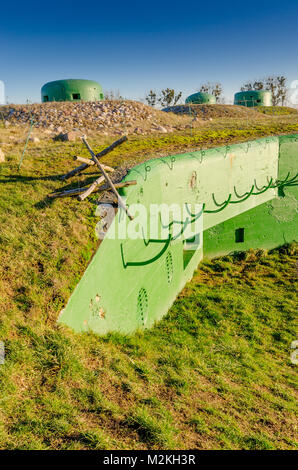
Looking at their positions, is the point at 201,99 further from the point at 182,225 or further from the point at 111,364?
the point at 111,364

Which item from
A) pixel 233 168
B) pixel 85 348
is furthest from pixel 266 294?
pixel 85 348

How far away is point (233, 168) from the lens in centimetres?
1111

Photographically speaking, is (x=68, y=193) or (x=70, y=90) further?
(x=70, y=90)

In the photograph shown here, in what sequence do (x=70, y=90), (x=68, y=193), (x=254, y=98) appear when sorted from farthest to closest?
(x=254, y=98)
(x=70, y=90)
(x=68, y=193)

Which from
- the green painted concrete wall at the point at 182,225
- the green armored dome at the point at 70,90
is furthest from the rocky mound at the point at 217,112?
the green painted concrete wall at the point at 182,225

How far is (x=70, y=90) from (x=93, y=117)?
29.7 ft

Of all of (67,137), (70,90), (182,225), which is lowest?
(182,225)

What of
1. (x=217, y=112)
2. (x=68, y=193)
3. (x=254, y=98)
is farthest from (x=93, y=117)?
(x=254, y=98)

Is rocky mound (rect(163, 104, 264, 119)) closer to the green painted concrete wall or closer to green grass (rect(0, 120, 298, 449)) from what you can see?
the green painted concrete wall

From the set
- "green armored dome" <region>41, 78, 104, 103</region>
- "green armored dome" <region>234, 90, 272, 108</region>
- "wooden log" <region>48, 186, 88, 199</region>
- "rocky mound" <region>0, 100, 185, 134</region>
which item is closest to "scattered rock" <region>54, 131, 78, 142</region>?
"rocky mound" <region>0, 100, 185, 134</region>

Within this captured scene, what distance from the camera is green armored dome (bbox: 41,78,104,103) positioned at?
25.7 metres

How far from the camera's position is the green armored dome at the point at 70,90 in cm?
2570

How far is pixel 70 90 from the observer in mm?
25703

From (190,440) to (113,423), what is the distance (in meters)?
0.98
